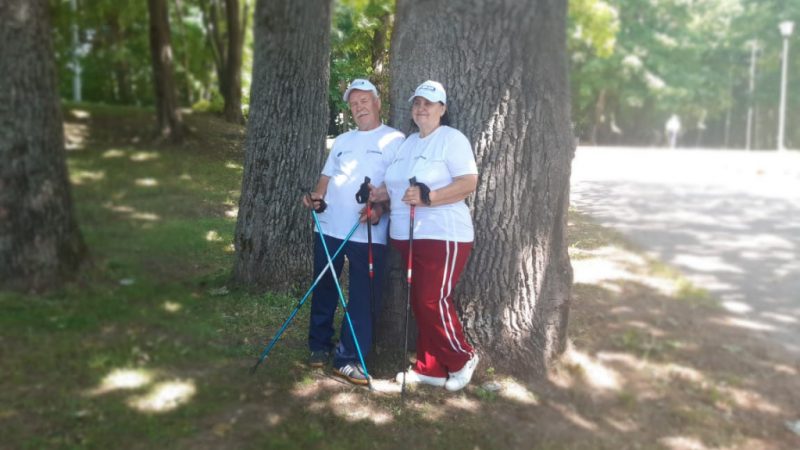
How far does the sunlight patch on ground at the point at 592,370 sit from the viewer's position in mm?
4301

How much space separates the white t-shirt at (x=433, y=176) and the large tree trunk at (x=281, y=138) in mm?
2015

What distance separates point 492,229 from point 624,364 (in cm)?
125

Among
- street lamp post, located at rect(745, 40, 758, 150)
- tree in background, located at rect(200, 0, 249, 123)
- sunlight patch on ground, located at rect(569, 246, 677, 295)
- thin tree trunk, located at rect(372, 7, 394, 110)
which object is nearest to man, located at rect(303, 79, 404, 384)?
tree in background, located at rect(200, 0, 249, 123)

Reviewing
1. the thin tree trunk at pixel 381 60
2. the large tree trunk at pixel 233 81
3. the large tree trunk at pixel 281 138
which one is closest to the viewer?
the large tree trunk at pixel 233 81

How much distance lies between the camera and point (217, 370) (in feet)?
13.4

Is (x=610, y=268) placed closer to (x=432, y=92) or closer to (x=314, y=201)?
(x=432, y=92)

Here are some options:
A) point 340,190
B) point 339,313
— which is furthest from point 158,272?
point 339,313

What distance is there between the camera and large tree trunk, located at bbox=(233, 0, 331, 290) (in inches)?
229

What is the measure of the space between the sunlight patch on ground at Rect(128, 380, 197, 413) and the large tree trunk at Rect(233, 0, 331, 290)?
225 cm

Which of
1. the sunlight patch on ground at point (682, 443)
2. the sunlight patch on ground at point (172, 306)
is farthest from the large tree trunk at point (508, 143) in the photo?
the sunlight patch on ground at point (172, 306)

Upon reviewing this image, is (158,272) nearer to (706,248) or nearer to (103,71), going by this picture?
(103,71)

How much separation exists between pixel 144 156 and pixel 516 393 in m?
2.70

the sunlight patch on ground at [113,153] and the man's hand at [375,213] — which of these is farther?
the man's hand at [375,213]

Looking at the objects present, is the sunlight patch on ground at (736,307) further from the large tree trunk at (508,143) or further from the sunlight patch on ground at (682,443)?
the sunlight patch on ground at (682,443)
